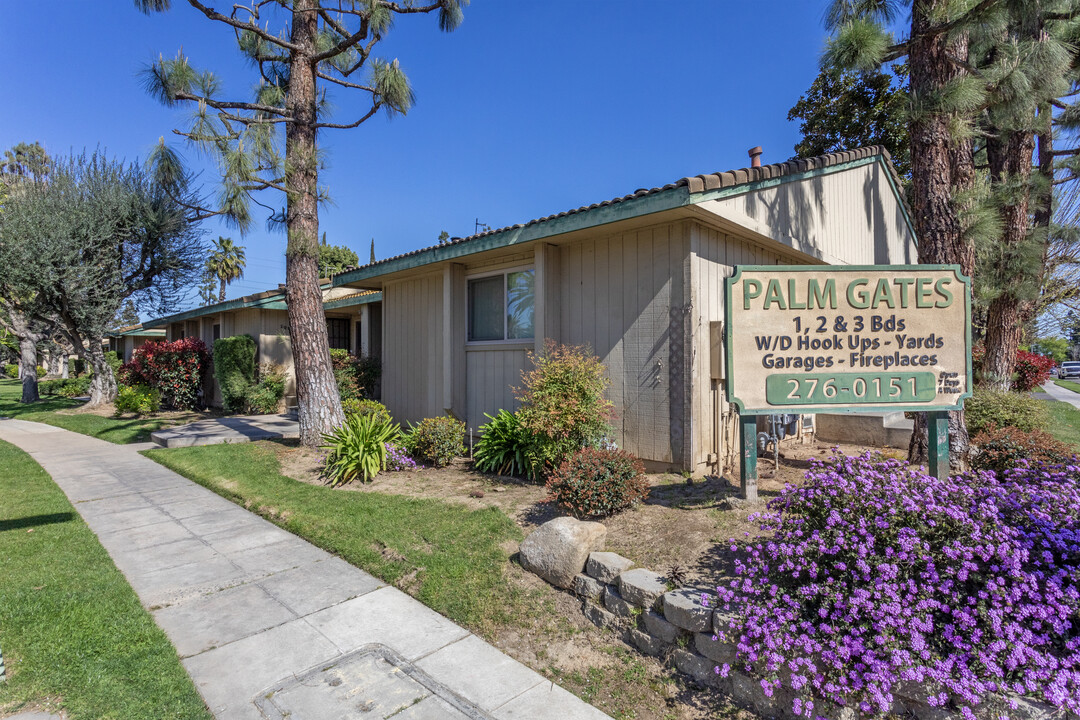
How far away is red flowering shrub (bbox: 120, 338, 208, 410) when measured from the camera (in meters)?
15.0

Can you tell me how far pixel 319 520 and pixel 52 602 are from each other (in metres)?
1.97

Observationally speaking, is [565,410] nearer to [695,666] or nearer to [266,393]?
[695,666]

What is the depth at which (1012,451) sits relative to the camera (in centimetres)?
468

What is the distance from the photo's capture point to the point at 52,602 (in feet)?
11.6

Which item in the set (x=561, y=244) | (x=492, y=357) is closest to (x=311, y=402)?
(x=492, y=357)

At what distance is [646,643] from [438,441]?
15.1 feet

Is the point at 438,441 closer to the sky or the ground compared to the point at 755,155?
closer to the ground

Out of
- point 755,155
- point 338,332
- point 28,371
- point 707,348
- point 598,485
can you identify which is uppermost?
point 755,155

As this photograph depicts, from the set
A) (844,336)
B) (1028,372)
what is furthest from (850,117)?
(844,336)

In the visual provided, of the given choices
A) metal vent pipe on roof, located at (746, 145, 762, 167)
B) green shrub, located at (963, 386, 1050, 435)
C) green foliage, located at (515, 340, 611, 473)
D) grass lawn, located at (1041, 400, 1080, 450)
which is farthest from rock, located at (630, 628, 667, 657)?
metal vent pipe on roof, located at (746, 145, 762, 167)

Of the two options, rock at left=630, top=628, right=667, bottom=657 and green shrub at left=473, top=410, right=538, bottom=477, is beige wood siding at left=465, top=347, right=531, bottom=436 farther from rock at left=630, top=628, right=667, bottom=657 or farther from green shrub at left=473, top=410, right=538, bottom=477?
rock at left=630, top=628, right=667, bottom=657

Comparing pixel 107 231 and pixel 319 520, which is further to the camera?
pixel 107 231

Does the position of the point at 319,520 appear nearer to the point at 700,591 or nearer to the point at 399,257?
the point at 700,591

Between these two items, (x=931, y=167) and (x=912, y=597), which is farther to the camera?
(x=931, y=167)
